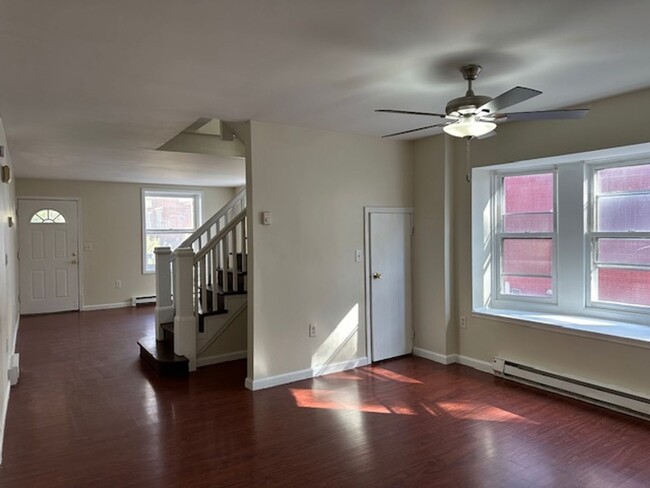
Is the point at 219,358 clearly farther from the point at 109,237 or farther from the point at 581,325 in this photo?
the point at 109,237

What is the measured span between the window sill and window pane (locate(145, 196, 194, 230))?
6.39 meters

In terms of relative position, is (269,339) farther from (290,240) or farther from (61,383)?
(61,383)

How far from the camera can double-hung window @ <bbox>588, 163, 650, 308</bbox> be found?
375 centimetres

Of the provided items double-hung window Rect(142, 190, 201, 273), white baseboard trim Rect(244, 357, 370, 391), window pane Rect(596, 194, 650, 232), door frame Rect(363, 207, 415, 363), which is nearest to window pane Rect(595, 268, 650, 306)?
window pane Rect(596, 194, 650, 232)

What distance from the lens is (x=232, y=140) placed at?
5.25m

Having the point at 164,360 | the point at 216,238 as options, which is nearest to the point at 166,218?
the point at 216,238

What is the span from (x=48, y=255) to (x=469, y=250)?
688cm

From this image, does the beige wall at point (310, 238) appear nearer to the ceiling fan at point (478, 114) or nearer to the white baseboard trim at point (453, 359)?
the white baseboard trim at point (453, 359)

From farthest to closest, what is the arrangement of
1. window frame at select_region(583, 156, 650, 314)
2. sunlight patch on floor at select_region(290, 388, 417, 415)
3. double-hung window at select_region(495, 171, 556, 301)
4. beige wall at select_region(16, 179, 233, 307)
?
1. beige wall at select_region(16, 179, 233, 307)
2. double-hung window at select_region(495, 171, 556, 301)
3. window frame at select_region(583, 156, 650, 314)
4. sunlight patch on floor at select_region(290, 388, 417, 415)

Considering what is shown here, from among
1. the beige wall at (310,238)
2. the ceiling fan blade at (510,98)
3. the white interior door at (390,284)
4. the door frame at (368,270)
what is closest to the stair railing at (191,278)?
the beige wall at (310,238)

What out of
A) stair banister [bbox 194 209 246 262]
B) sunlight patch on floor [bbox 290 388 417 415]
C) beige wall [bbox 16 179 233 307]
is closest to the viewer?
sunlight patch on floor [bbox 290 388 417 415]

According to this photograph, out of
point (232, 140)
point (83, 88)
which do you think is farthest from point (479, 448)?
point (232, 140)

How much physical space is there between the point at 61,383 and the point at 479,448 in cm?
365

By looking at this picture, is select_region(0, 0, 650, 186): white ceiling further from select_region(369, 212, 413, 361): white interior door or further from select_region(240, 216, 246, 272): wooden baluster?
select_region(240, 216, 246, 272): wooden baluster
